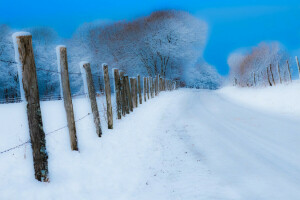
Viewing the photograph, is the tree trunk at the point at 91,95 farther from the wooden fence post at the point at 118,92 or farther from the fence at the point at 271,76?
the fence at the point at 271,76

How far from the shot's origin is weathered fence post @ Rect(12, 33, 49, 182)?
343 centimetres

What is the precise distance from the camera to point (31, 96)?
138 inches

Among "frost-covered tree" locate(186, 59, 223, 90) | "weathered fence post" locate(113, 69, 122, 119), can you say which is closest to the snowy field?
"weathered fence post" locate(113, 69, 122, 119)

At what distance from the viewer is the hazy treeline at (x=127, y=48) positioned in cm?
3269

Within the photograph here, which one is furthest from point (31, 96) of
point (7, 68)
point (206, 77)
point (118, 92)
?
point (206, 77)

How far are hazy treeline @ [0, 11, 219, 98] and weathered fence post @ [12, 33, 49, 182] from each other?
2890 centimetres

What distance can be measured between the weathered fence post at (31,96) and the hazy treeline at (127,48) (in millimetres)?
28898

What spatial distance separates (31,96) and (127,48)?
3207 cm

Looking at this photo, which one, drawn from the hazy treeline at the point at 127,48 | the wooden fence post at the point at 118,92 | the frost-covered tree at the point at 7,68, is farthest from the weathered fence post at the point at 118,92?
the frost-covered tree at the point at 7,68

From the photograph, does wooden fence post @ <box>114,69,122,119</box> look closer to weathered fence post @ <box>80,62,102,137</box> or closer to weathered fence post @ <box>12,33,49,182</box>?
weathered fence post @ <box>80,62,102,137</box>

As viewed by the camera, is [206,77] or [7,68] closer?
[7,68]

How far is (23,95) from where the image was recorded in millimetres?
3465

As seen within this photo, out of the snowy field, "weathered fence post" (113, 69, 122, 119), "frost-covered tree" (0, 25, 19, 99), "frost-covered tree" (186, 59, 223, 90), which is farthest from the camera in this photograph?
"frost-covered tree" (186, 59, 223, 90)

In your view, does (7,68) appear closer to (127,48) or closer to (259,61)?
(127,48)
